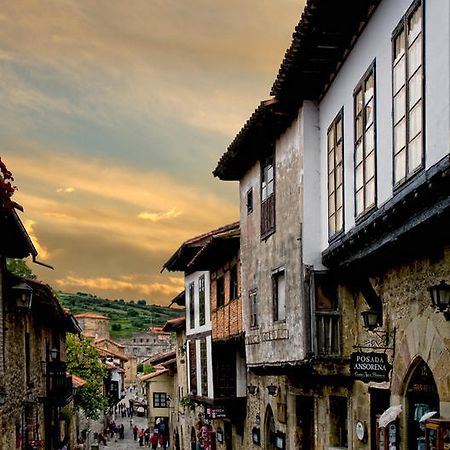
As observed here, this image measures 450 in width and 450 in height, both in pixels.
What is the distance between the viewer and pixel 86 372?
49344mm

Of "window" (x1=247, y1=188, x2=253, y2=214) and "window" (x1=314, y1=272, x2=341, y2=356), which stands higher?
"window" (x1=247, y1=188, x2=253, y2=214)

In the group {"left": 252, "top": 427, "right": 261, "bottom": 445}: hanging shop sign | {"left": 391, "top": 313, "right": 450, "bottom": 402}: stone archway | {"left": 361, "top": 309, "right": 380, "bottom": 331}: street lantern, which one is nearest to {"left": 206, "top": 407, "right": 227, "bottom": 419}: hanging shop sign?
{"left": 252, "top": 427, "right": 261, "bottom": 445}: hanging shop sign

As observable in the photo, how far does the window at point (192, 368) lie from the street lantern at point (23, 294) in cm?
1052

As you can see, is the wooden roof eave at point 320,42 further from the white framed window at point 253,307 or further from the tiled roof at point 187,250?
the tiled roof at point 187,250

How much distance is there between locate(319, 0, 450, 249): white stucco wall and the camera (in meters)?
9.27

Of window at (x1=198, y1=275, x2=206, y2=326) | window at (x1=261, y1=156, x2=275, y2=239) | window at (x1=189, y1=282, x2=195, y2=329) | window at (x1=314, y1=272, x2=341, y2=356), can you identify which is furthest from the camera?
window at (x1=189, y1=282, x2=195, y2=329)

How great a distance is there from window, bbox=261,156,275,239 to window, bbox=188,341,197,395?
43.3 ft

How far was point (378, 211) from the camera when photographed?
11477mm

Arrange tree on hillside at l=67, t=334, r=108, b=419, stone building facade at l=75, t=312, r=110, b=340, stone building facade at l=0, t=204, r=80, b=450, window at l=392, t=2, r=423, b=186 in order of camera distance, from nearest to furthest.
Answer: window at l=392, t=2, r=423, b=186
stone building facade at l=0, t=204, r=80, b=450
tree on hillside at l=67, t=334, r=108, b=419
stone building facade at l=75, t=312, r=110, b=340

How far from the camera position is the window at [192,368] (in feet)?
104

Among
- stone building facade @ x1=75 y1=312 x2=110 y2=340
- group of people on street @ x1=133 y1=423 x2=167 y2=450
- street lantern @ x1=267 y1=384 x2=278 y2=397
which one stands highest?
street lantern @ x1=267 y1=384 x2=278 y2=397

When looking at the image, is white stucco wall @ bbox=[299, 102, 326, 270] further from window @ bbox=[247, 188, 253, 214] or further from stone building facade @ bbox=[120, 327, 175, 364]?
stone building facade @ bbox=[120, 327, 175, 364]

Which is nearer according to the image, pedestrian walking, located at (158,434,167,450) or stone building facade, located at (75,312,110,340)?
pedestrian walking, located at (158,434,167,450)

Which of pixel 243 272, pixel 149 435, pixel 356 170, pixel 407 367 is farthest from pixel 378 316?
pixel 149 435
